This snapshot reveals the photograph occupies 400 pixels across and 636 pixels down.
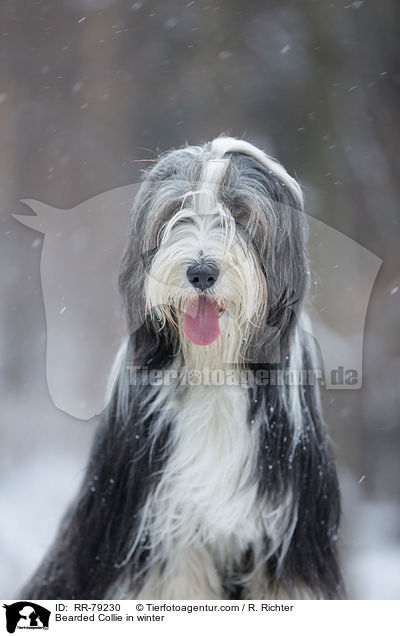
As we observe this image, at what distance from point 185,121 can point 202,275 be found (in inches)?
22.1

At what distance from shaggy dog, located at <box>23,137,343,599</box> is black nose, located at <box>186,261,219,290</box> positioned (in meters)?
0.06

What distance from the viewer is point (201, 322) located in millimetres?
1201

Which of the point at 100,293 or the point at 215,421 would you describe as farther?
the point at 100,293

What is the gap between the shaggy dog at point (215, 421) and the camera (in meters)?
1.21

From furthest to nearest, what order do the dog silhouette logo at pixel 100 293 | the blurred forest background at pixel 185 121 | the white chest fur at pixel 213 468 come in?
the blurred forest background at pixel 185 121 < the dog silhouette logo at pixel 100 293 < the white chest fur at pixel 213 468

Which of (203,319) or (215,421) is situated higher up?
(203,319)

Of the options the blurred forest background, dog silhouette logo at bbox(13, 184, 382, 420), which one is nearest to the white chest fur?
dog silhouette logo at bbox(13, 184, 382, 420)

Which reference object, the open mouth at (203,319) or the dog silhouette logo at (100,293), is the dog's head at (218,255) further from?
the dog silhouette logo at (100,293)

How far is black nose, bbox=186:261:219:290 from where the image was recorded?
3.71ft
